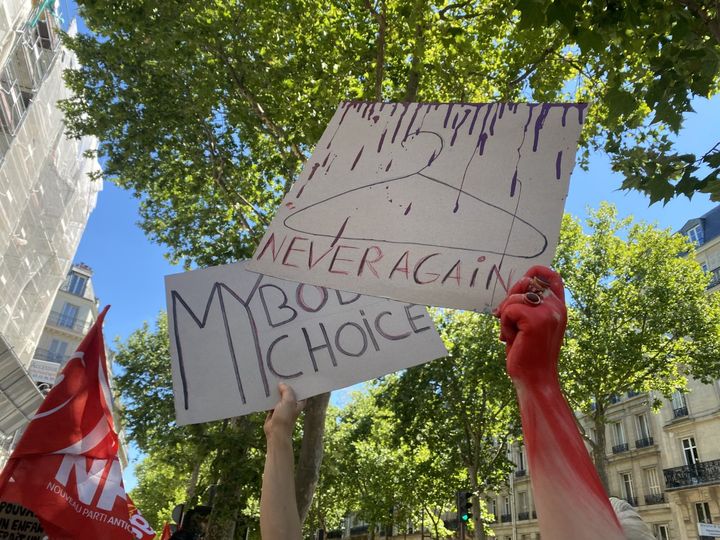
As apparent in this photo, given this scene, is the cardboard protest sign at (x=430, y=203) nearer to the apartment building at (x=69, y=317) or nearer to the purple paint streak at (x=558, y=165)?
the purple paint streak at (x=558, y=165)

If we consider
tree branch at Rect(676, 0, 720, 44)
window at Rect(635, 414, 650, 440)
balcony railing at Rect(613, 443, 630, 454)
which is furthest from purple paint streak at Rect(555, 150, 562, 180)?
balcony railing at Rect(613, 443, 630, 454)

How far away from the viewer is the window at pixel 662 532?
26.2 metres

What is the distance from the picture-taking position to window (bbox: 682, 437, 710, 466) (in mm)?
26406

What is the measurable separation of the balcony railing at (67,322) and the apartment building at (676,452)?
127 feet

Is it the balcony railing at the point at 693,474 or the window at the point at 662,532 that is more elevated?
the balcony railing at the point at 693,474

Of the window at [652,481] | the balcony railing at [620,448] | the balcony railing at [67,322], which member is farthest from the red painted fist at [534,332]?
the balcony railing at [67,322]

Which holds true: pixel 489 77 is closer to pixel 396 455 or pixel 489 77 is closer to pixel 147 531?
pixel 147 531

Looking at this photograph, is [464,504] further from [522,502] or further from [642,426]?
[522,502]

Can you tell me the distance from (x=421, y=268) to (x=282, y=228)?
51cm

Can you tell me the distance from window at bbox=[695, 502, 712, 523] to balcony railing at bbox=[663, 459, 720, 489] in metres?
0.89

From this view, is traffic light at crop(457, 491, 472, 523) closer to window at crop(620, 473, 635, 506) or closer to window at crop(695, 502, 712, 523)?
window at crop(695, 502, 712, 523)

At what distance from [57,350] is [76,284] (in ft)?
27.3

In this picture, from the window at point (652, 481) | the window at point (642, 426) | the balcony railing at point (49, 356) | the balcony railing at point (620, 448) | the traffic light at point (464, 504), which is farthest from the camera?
the balcony railing at point (49, 356)

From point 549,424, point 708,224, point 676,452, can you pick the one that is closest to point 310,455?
point 549,424
